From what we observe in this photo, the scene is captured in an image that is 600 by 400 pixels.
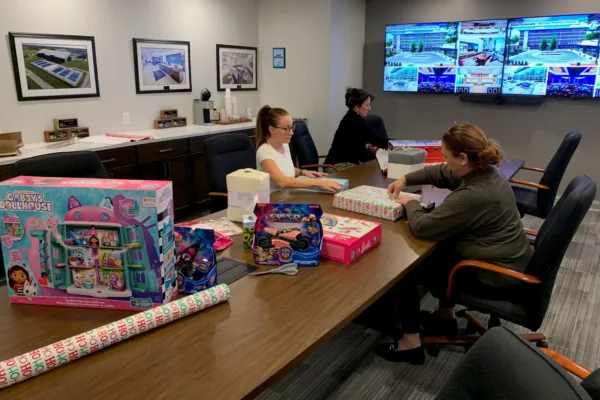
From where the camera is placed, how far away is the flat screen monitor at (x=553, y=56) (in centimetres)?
455

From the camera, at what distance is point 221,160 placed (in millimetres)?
3025

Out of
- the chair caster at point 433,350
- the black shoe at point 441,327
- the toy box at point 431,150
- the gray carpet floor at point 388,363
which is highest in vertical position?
the toy box at point 431,150

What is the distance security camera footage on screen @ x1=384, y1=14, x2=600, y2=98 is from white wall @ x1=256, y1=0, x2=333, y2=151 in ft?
2.85

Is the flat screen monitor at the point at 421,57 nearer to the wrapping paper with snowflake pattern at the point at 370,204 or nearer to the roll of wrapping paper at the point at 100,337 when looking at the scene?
the wrapping paper with snowflake pattern at the point at 370,204

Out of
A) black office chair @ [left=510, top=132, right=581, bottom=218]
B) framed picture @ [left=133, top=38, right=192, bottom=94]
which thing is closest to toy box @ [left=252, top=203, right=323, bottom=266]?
black office chair @ [left=510, top=132, right=581, bottom=218]

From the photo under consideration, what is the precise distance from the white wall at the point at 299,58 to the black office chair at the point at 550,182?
2.62 metres

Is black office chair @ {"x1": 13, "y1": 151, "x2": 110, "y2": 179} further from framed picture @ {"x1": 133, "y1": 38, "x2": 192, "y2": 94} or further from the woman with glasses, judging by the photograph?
framed picture @ {"x1": 133, "y1": 38, "x2": 192, "y2": 94}

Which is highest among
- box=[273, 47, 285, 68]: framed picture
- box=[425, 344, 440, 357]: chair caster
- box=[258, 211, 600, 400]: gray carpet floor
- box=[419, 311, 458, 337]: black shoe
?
box=[273, 47, 285, 68]: framed picture

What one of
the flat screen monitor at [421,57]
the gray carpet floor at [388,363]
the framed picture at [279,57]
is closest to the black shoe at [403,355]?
the gray carpet floor at [388,363]

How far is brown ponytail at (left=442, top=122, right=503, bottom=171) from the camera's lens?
2.00m

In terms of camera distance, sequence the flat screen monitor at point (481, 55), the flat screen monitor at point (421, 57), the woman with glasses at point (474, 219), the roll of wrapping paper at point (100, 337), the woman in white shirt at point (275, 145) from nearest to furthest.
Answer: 1. the roll of wrapping paper at point (100, 337)
2. the woman with glasses at point (474, 219)
3. the woman in white shirt at point (275, 145)
4. the flat screen monitor at point (481, 55)
5. the flat screen monitor at point (421, 57)

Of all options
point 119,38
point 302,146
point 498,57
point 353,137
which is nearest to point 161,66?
point 119,38

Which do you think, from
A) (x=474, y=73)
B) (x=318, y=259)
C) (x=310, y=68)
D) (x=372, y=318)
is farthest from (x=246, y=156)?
(x=474, y=73)

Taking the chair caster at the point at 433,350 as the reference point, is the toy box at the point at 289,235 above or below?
above
